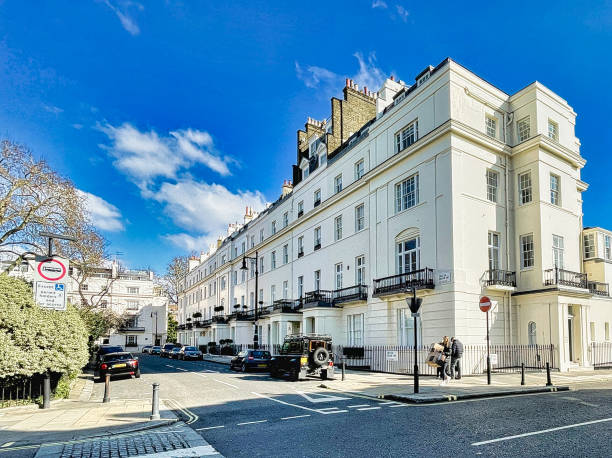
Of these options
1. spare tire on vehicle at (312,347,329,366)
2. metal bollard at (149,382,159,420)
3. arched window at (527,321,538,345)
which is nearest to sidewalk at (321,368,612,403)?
spare tire on vehicle at (312,347,329,366)

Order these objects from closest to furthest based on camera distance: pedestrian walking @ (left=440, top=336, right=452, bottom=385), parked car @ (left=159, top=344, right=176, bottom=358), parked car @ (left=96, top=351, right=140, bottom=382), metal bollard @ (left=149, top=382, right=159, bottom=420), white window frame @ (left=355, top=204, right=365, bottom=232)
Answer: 1. metal bollard @ (left=149, top=382, right=159, bottom=420)
2. pedestrian walking @ (left=440, top=336, right=452, bottom=385)
3. parked car @ (left=96, top=351, right=140, bottom=382)
4. white window frame @ (left=355, top=204, right=365, bottom=232)
5. parked car @ (left=159, top=344, right=176, bottom=358)

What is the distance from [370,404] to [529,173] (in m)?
17.0

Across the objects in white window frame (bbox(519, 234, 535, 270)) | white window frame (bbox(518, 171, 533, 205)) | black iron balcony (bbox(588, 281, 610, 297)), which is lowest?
black iron balcony (bbox(588, 281, 610, 297))

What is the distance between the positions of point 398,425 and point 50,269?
9.45m

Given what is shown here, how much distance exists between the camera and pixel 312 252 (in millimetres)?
36000

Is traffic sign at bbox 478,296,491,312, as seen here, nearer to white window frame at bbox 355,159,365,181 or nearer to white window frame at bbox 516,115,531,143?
white window frame at bbox 516,115,531,143

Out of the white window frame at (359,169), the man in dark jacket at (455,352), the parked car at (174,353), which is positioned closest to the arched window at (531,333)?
the man in dark jacket at (455,352)

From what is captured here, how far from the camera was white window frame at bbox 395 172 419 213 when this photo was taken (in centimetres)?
2475

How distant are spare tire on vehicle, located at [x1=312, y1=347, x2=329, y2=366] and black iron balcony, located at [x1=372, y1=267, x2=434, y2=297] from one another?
214 inches

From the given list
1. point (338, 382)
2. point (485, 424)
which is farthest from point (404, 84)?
point (485, 424)

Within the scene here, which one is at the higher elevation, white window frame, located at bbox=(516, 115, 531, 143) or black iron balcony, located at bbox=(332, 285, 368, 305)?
white window frame, located at bbox=(516, 115, 531, 143)

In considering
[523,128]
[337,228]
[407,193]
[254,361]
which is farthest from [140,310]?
[523,128]

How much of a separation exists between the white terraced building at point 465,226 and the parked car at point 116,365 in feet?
39.0

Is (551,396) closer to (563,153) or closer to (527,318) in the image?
(527,318)
